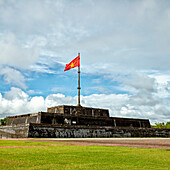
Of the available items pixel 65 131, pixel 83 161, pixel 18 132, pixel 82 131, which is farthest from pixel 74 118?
pixel 83 161

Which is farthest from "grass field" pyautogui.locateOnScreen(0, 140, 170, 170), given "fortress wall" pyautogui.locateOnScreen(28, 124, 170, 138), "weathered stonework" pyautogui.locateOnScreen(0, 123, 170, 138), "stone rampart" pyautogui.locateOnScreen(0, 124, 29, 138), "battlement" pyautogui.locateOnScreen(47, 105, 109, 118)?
"battlement" pyautogui.locateOnScreen(47, 105, 109, 118)

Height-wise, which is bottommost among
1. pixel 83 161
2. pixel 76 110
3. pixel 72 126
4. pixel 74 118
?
pixel 83 161

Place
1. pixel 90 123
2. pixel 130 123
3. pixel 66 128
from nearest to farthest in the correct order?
pixel 66 128 → pixel 90 123 → pixel 130 123

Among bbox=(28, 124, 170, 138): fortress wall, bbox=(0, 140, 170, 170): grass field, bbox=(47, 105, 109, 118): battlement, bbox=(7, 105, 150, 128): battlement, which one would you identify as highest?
bbox=(47, 105, 109, 118): battlement

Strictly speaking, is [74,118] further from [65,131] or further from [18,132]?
[18,132]

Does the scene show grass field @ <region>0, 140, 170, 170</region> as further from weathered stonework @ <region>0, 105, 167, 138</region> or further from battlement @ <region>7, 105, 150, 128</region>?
battlement @ <region>7, 105, 150, 128</region>

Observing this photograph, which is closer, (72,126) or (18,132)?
(18,132)

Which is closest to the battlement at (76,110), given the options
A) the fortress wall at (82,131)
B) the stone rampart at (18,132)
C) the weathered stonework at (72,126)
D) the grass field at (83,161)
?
the weathered stonework at (72,126)

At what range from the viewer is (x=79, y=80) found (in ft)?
142

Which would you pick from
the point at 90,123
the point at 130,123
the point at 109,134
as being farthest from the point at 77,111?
the point at 130,123

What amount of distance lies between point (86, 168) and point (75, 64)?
39.5 m

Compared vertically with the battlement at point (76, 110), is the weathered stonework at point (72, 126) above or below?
below

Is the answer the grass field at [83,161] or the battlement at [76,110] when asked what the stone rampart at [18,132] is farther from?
the grass field at [83,161]

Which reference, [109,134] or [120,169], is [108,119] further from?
[120,169]
